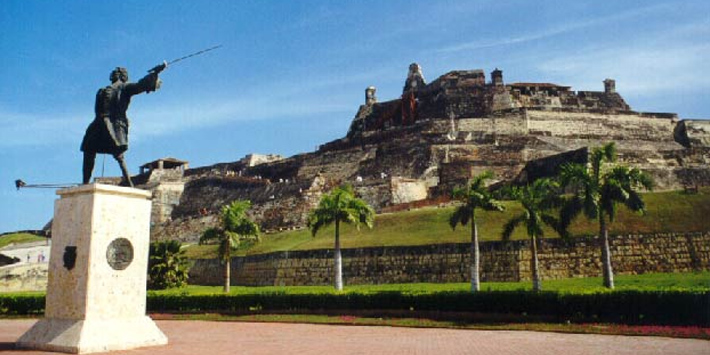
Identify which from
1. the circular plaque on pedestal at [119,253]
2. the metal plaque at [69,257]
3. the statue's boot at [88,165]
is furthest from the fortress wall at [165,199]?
the metal plaque at [69,257]

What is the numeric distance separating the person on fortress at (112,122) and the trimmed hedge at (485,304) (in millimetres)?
10509

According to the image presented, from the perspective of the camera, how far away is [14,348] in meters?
12.7

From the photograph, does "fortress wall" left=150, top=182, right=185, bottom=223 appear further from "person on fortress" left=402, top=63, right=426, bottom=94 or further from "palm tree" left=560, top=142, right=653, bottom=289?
"palm tree" left=560, top=142, right=653, bottom=289

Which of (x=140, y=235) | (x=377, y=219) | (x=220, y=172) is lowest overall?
(x=140, y=235)

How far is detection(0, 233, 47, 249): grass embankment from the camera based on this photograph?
59.5m

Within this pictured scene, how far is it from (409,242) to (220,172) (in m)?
45.9

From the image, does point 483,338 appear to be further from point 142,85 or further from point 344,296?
point 142,85

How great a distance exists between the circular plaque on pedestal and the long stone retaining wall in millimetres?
18500

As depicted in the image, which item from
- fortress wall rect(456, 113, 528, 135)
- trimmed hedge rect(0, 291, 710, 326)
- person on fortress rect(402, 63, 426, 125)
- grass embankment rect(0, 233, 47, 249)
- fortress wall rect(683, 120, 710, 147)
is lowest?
trimmed hedge rect(0, 291, 710, 326)

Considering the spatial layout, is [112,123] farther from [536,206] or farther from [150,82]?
[536,206]

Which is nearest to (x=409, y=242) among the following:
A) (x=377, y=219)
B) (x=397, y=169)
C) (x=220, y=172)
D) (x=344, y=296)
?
(x=377, y=219)

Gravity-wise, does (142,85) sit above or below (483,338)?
above

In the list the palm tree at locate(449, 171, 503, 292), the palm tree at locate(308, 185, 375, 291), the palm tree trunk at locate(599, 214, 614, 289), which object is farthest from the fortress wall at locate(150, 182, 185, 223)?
the palm tree trunk at locate(599, 214, 614, 289)

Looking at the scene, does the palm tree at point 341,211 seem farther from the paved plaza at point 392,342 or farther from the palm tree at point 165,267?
the paved plaza at point 392,342
